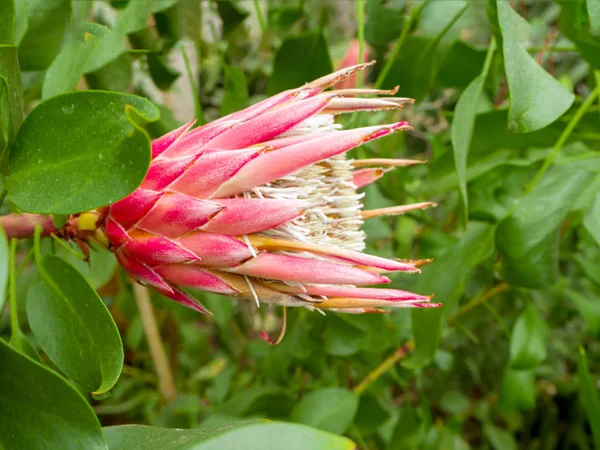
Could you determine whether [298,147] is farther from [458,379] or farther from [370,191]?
[458,379]

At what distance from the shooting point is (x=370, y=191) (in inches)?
30.8

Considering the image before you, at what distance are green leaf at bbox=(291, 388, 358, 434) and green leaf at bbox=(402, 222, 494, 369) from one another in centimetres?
17

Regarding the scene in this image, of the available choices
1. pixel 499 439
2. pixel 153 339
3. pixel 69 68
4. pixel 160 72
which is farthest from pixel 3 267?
pixel 499 439

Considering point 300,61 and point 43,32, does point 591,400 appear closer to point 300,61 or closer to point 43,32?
point 300,61

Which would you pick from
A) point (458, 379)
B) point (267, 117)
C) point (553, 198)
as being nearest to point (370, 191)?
point (553, 198)

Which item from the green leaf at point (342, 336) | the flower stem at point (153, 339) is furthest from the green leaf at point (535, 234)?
the flower stem at point (153, 339)

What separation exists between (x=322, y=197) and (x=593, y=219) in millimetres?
296

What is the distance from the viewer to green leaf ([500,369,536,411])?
2.91 ft

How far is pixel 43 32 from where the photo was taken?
0.52 meters

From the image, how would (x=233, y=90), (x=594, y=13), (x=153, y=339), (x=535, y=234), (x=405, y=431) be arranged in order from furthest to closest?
(x=153, y=339) → (x=405, y=431) → (x=233, y=90) → (x=535, y=234) → (x=594, y=13)

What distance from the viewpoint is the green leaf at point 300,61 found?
67cm

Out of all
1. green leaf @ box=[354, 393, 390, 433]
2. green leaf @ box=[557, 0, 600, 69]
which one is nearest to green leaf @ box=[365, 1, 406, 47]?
green leaf @ box=[557, 0, 600, 69]

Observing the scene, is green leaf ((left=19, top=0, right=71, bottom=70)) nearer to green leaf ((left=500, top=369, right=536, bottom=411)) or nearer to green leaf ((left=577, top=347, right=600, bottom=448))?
green leaf ((left=577, top=347, right=600, bottom=448))

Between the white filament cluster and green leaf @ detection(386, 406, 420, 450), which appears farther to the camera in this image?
green leaf @ detection(386, 406, 420, 450)
